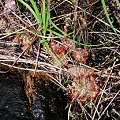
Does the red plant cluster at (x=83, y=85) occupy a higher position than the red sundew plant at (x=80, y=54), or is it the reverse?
the red sundew plant at (x=80, y=54)

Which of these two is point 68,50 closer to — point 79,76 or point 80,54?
point 80,54

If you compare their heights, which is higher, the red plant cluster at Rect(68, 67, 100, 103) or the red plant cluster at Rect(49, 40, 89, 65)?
the red plant cluster at Rect(49, 40, 89, 65)

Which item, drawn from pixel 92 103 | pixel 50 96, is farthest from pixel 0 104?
pixel 92 103

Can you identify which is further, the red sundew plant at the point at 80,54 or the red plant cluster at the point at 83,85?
the red sundew plant at the point at 80,54

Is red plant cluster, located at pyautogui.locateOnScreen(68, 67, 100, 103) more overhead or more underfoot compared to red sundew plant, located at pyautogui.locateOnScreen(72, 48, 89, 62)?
more underfoot

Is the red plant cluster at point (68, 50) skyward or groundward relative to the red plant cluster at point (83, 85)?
skyward

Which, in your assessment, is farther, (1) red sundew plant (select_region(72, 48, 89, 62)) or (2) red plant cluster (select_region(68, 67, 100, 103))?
(1) red sundew plant (select_region(72, 48, 89, 62))

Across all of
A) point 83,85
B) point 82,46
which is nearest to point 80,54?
point 82,46

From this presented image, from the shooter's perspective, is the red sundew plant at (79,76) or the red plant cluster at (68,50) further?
the red plant cluster at (68,50)

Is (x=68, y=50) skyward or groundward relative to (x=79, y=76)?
skyward

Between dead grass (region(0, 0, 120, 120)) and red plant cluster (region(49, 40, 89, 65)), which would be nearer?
dead grass (region(0, 0, 120, 120))

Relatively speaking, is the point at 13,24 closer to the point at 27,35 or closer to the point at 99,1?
the point at 27,35
